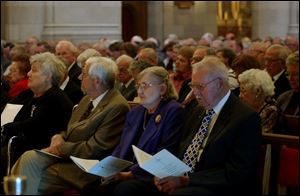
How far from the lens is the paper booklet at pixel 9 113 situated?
25.5 ft

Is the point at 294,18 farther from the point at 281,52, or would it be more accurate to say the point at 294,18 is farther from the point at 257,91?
the point at 257,91

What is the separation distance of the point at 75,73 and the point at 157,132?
145 inches

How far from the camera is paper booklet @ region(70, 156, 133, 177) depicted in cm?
584

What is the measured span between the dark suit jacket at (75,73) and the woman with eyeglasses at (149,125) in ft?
10.0

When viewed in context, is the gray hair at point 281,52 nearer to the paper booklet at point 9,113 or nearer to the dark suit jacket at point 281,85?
the dark suit jacket at point 281,85

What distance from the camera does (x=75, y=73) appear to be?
31.2 feet

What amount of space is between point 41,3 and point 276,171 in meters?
10.6

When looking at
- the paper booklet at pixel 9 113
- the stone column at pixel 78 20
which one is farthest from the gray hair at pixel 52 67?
the stone column at pixel 78 20

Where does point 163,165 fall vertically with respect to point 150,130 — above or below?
below

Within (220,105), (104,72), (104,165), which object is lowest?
(104,165)

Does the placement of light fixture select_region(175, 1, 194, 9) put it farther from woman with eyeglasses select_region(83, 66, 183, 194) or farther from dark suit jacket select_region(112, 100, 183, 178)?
dark suit jacket select_region(112, 100, 183, 178)

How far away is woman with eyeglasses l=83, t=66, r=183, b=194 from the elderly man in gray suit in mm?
199

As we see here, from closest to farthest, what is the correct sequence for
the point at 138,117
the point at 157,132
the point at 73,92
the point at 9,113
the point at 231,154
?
the point at 231,154 < the point at 157,132 < the point at 138,117 < the point at 9,113 < the point at 73,92

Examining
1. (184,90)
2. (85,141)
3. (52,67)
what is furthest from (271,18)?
(85,141)
